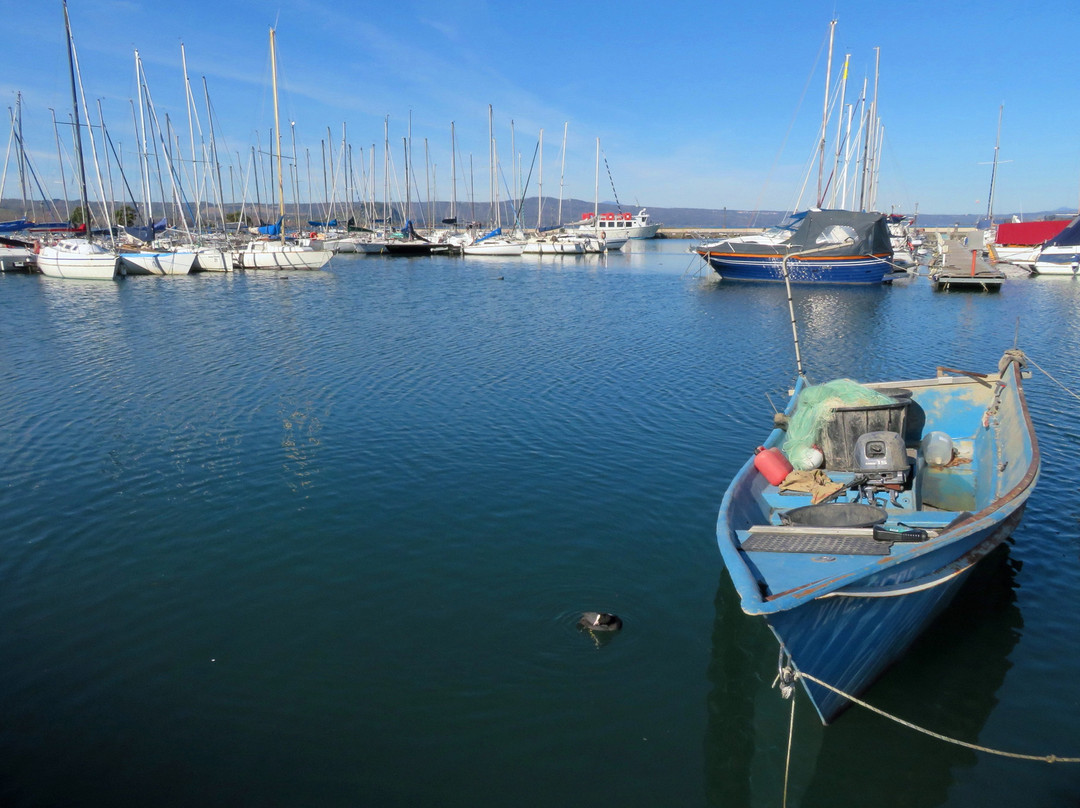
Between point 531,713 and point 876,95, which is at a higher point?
point 876,95

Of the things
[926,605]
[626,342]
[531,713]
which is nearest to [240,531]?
[531,713]

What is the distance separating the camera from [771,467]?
953 centimetres

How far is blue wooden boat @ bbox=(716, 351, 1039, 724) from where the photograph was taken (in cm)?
615

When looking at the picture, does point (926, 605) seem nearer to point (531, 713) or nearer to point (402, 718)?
point (531, 713)

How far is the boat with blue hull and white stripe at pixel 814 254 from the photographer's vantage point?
46.9 m

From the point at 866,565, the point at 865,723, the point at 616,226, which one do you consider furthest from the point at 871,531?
the point at 616,226

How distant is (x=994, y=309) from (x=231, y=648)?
4062cm

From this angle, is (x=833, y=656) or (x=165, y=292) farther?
(x=165, y=292)

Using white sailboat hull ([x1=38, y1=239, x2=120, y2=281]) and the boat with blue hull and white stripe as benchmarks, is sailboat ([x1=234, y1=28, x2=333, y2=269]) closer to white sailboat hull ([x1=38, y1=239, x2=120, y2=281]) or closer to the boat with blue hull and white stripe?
white sailboat hull ([x1=38, y1=239, x2=120, y2=281])

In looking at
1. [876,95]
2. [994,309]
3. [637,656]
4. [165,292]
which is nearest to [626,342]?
[637,656]

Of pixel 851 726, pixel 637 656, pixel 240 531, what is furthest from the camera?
pixel 240 531

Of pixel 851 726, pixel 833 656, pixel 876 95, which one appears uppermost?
pixel 876 95

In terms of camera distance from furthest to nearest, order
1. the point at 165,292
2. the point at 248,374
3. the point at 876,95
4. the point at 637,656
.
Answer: the point at 876,95, the point at 165,292, the point at 248,374, the point at 637,656

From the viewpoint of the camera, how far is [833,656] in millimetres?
6395
